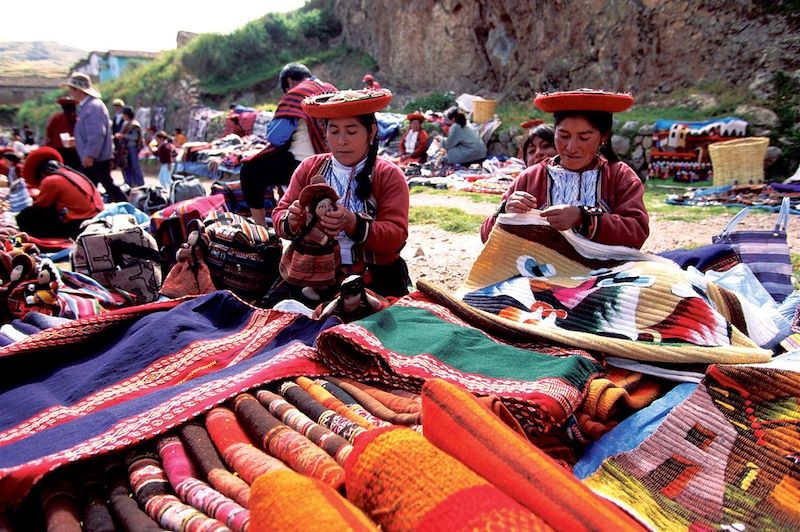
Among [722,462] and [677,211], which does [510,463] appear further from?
[677,211]

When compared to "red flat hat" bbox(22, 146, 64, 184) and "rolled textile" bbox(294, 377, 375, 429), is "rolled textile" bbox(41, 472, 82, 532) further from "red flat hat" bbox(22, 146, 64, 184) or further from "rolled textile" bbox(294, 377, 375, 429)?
"red flat hat" bbox(22, 146, 64, 184)

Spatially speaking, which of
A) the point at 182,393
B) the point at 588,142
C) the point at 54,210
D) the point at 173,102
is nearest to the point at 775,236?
the point at 588,142

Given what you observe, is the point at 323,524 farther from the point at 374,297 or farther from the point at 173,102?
the point at 173,102

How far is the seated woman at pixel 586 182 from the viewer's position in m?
2.62

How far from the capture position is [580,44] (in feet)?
55.6

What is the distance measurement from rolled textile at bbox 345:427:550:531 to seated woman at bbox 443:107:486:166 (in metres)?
11.7

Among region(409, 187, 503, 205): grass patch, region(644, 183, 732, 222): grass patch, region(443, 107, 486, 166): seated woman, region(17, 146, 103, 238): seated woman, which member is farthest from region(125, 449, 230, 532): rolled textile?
region(443, 107, 486, 166): seated woman

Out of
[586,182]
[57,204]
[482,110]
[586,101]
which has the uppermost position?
[482,110]

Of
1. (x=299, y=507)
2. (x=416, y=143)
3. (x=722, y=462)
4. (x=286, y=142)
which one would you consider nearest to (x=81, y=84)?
(x=286, y=142)

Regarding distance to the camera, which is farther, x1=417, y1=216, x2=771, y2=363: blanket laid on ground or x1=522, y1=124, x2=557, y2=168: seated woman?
x1=522, y1=124, x2=557, y2=168: seated woman

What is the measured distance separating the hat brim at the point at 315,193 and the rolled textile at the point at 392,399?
1134mm

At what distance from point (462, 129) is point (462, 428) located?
38.8 ft

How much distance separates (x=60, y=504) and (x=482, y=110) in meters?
14.9

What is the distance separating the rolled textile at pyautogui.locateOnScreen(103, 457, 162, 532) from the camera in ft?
3.58
